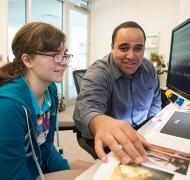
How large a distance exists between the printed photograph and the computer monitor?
49 centimetres

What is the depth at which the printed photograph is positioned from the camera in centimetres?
57

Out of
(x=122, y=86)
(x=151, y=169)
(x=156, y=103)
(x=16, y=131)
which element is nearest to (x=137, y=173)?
(x=151, y=169)

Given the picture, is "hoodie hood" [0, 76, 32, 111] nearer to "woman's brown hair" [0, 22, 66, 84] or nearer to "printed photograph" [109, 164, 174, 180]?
"woman's brown hair" [0, 22, 66, 84]

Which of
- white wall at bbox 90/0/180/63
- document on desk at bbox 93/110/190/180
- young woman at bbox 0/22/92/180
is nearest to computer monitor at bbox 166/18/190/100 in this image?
document on desk at bbox 93/110/190/180

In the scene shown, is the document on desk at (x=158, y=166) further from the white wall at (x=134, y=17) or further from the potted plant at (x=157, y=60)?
the white wall at (x=134, y=17)

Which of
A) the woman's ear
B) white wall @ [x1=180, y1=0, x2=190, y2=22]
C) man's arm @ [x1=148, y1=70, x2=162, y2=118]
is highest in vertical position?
white wall @ [x1=180, y1=0, x2=190, y2=22]

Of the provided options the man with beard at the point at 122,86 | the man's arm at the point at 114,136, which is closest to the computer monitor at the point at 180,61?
the man with beard at the point at 122,86

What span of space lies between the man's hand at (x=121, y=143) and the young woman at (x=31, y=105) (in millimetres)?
349

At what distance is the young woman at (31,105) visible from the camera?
0.86 m

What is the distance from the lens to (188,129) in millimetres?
1010

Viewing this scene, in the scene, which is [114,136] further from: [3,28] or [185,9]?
[185,9]

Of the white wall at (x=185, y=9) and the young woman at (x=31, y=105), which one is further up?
the white wall at (x=185, y=9)

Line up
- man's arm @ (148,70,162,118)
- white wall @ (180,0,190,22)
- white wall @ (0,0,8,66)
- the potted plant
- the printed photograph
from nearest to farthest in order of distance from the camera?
the printed photograph < man's arm @ (148,70,162,118) < white wall @ (0,0,8,66) < white wall @ (180,0,190,22) < the potted plant

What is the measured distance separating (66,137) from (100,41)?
2.98 m
